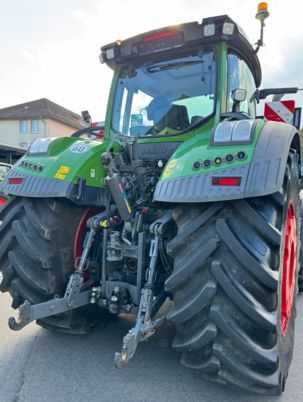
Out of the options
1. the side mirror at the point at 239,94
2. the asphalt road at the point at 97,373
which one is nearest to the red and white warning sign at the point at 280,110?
the side mirror at the point at 239,94

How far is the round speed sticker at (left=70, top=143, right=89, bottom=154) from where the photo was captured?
9.11ft

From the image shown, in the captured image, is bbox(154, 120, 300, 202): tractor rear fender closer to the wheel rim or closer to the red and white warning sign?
the wheel rim

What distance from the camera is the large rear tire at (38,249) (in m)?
2.50

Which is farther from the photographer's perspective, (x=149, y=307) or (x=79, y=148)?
(x=79, y=148)

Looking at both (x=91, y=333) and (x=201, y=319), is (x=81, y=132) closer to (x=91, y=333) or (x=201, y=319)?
(x=91, y=333)

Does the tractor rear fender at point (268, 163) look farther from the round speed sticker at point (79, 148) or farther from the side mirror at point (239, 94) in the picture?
the round speed sticker at point (79, 148)

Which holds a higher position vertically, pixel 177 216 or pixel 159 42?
pixel 159 42

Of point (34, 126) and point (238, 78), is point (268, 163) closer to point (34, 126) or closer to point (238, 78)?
point (238, 78)

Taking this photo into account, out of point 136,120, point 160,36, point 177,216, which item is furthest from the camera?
point 136,120

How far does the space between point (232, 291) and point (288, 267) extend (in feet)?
3.06

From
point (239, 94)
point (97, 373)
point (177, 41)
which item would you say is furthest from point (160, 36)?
point (97, 373)

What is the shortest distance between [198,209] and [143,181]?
0.83 metres

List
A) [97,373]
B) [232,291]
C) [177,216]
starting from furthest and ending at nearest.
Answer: [97,373] → [177,216] → [232,291]

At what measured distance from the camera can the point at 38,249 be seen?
2.50 m
